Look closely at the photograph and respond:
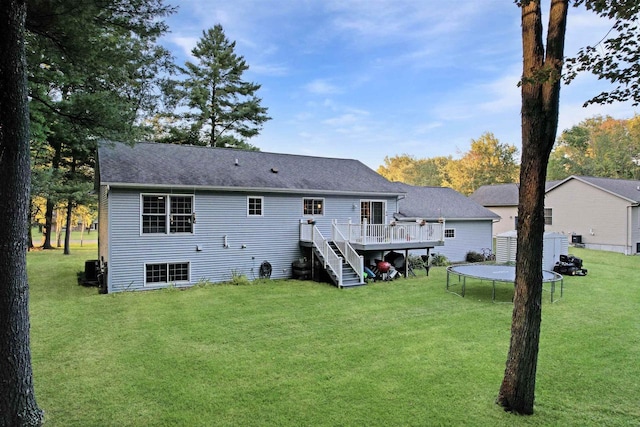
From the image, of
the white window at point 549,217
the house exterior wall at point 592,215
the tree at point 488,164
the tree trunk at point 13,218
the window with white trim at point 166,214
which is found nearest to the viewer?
the tree trunk at point 13,218

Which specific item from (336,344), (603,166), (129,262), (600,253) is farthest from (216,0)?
(603,166)

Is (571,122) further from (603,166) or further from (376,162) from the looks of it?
(376,162)

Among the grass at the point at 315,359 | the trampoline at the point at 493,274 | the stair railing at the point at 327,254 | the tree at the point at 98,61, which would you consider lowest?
the grass at the point at 315,359

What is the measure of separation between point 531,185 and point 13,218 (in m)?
5.72

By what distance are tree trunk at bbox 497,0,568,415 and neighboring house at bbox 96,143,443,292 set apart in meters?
8.02

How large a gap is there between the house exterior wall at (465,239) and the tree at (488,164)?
23.6 m

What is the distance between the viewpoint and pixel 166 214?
38.9ft

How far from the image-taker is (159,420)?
4051mm

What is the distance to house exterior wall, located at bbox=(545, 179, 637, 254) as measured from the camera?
21672 millimetres

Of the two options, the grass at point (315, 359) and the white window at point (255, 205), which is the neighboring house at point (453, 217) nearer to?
the white window at point (255, 205)

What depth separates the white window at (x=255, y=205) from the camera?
1330 centimetres

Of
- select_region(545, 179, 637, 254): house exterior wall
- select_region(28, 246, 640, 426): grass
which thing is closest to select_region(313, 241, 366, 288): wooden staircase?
select_region(28, 246, 640, 426): grass

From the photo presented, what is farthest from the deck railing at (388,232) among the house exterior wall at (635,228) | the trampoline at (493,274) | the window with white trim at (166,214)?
the house exterior wall at (635,228)

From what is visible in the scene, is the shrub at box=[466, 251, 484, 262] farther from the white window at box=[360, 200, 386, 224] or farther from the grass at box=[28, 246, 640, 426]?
the grass at box=[28, 246, 640, 426]
